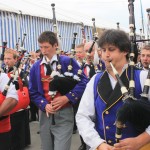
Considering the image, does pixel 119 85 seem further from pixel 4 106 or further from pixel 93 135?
pixel 4 106

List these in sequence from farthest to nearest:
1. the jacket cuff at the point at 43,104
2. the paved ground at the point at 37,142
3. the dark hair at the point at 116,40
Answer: the paved ground at the point at 37,142 → the jacket cuff at the point at 43,104 → the dark hair at the point at 116,40

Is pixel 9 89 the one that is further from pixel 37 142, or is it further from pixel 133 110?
pixel 37 142

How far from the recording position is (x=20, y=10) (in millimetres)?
13641

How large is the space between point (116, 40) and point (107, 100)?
431 mm

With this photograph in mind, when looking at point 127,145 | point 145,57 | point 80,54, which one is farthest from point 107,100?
point 80,54

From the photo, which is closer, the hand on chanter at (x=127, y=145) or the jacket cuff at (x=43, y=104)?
the hand on chanter at (x=127, y=145)

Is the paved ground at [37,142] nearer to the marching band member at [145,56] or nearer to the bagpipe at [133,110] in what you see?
the marching band member at [145,56]

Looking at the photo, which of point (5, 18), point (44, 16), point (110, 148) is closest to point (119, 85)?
point (110, 148)

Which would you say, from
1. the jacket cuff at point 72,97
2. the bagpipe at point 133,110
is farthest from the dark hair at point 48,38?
the bagpipe at point 133,110

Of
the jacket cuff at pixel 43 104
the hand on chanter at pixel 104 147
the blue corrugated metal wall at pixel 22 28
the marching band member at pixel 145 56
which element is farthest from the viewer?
the blue corrugated metal wall at pixel 22 28

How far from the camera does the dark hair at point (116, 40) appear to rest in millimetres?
2311

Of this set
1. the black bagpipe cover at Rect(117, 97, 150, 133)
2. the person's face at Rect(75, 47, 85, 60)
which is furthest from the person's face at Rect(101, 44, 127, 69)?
the person's face at Rect(75, 47, 85, 60)

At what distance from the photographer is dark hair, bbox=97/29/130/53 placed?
2.31 m

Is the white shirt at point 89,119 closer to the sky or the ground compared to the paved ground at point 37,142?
closer to the sky
